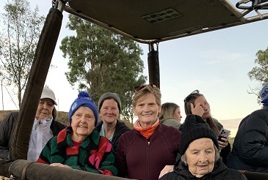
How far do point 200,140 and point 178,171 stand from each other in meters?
0.20

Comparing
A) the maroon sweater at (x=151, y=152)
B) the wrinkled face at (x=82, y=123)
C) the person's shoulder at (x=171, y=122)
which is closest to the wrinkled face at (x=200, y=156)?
the maroon sweater at (x=151, y=152)

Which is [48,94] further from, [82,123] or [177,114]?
[177,114]

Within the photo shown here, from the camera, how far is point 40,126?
3.22 metres

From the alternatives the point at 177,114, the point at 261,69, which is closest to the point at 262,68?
the point at 261,69

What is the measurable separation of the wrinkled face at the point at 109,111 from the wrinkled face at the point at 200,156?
1.52 m

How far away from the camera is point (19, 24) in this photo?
20797 mm

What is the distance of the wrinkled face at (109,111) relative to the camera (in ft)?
11.4

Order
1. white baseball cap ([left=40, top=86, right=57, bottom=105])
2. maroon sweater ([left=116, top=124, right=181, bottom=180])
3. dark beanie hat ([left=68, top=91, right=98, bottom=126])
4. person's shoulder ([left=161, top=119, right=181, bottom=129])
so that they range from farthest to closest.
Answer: person's shoulder ([left=161, top=119, right=181, bottom=129]) < white baseball cap ([left=40, top=86, right=57, bottom=105]) < dark beanie hat ([left=68, top=91, right=98, bottom=126]) < maroon sweater ([left=116, top=124, right=181, bottom=180])

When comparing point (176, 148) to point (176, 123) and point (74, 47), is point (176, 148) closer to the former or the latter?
point (176, 123)

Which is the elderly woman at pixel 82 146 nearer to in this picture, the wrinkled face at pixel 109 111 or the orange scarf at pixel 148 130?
the orange scarf at pixel 148 130

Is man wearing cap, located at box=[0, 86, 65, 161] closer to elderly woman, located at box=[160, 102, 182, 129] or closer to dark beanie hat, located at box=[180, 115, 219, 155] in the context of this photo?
elderly woman, located at box=[160, 102, 182, 129]

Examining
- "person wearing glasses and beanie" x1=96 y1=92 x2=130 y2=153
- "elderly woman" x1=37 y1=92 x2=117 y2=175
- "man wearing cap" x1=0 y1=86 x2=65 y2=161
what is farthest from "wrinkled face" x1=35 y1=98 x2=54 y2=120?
"elderly woman" x1=37 y1=92 x2=117 y2=175

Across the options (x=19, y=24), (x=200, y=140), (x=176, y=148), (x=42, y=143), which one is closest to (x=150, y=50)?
(x=42, y=143)

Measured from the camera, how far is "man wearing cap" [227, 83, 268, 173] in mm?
2439
